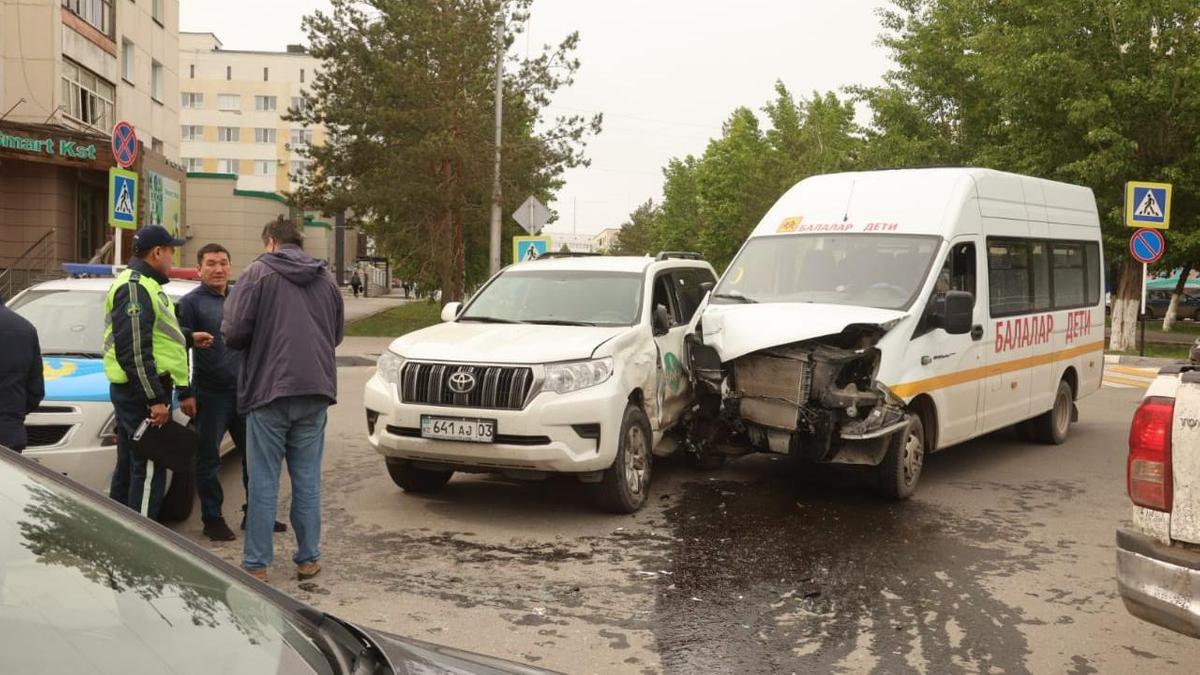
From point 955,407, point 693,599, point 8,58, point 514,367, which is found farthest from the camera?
point 8,58

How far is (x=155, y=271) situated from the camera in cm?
634

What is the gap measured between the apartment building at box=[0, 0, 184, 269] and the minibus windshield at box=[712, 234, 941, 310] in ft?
69.9

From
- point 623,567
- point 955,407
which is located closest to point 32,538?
point 623,567

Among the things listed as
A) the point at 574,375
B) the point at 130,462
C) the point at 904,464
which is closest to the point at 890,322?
the point at 904,464

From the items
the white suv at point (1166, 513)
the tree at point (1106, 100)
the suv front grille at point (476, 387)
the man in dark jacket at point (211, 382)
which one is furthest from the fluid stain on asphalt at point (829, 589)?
the tree at point (1106, 100)

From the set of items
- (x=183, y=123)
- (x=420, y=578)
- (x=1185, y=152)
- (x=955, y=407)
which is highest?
(x=183, y=123)

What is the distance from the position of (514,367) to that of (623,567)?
5.41 ft

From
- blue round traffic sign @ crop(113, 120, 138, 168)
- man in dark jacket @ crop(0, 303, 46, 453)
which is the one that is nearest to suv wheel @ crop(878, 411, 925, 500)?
man in dark jacket @ crop(0, 303, 46, 453)

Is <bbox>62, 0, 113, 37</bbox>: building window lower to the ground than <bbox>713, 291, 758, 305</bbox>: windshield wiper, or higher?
higher

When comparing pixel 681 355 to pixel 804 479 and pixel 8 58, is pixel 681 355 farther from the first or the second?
pixel 8 58

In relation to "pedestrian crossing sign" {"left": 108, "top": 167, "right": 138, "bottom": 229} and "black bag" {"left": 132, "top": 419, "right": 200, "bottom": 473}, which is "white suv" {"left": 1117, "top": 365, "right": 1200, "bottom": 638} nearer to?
"black bag" {"left": 132, "top": 419, "right": 200, "bottom": 473}

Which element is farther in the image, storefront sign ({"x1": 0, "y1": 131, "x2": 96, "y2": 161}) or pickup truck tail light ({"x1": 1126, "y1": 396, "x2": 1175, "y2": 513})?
storefront sign ({"x1": 0, "y1": 131, "x2": 96, "y2": 161})

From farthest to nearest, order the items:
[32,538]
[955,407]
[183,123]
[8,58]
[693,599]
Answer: [183,123] < [8,58] < [955,407] < [693,599] < [32,538]

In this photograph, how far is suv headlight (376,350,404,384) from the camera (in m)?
7.64
